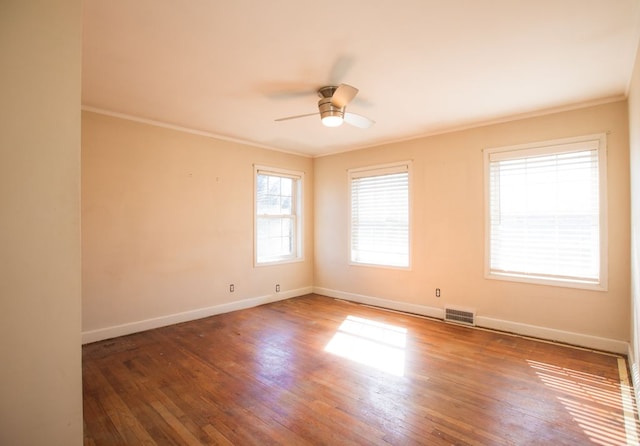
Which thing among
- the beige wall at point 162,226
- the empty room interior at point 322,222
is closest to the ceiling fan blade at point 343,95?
the empty room interior at point 322,222

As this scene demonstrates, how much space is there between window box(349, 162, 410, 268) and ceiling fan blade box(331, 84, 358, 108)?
2283 millimetres

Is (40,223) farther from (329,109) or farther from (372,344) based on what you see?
(372,344)

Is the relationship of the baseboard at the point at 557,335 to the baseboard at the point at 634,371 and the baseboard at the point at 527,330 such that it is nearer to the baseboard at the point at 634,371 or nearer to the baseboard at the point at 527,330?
the baseboard at the point at 527,330

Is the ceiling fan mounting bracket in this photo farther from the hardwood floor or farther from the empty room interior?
the hardwood floor

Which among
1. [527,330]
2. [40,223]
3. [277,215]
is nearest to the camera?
[40,223]

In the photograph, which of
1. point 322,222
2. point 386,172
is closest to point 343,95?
point 386,172

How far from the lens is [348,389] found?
101 inches

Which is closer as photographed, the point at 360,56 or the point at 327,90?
the point at 360,56

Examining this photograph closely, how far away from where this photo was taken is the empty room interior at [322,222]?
118 cm

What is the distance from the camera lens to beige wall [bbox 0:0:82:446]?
3.52 ft

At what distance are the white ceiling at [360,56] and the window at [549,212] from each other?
1.74 feet

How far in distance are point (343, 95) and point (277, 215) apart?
124 inches

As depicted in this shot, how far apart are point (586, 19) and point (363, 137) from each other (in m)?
2.93

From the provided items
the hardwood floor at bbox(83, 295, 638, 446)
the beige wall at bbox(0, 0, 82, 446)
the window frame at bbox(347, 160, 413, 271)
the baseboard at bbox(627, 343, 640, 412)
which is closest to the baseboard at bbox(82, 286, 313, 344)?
the hardwood floor at bbox(83, 295, 638, 446)
